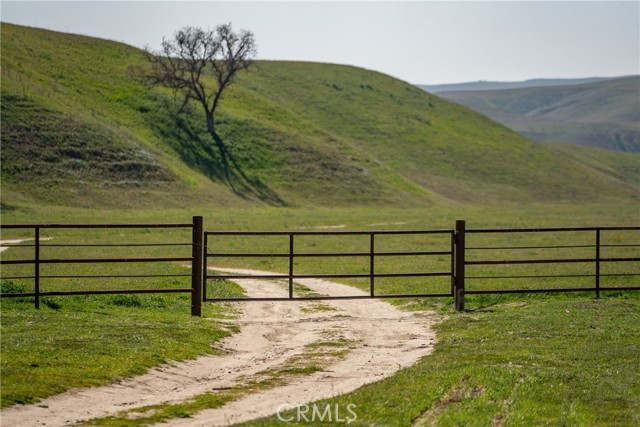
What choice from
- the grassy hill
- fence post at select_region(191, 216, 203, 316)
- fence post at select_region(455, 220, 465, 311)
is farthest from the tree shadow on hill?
fence post at select_region(191, 216, 203, 316)

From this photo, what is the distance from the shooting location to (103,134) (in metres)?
76.4

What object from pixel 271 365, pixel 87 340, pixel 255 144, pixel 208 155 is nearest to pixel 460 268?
pixel 271 365

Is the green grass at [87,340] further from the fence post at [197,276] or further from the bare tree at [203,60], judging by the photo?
the bare tree at [203,60]

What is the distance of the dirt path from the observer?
10672 mm

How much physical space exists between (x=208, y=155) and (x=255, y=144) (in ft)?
25.9

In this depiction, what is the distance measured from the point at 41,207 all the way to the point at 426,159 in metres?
68.2

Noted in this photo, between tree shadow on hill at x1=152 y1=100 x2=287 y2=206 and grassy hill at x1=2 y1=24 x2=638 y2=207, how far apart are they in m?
0.21

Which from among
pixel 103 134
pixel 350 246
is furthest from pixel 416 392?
pixel 103 134

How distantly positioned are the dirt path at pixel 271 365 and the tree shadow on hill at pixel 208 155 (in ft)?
197

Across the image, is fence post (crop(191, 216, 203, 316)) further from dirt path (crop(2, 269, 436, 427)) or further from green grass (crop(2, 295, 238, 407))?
dirt path (crop(2, 269, 436, 427))

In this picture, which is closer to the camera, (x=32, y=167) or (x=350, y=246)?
(x=350, y=246)

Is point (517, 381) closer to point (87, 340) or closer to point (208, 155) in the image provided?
point (87, 340)

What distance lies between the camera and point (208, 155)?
293ft

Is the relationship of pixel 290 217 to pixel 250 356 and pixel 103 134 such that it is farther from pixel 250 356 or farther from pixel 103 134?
pixel 250 356
